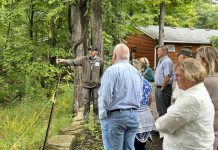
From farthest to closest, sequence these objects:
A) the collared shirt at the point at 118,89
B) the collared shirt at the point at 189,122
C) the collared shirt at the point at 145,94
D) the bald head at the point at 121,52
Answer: the collared shirt at the point at 145,94, the bald head at the point at 121,52, the collared shirt at the point at 118,89, the collared shirt at the point at 189,122

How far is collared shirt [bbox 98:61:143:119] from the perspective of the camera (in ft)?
14.9

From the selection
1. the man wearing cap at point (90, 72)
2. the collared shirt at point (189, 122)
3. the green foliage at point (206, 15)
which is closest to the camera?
the collared shirt at point (189, 122)

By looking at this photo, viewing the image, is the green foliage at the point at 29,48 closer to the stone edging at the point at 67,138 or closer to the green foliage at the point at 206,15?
the stone edging at the point at 67,138

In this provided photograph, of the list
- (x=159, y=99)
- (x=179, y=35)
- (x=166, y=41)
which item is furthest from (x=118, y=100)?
(x=179, y=35)

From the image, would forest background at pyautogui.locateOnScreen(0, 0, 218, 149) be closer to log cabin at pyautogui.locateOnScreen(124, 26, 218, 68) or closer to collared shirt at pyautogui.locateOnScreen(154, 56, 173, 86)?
collared shirt at pyautogui.locateOnScreen(154, 56, 173, 86)

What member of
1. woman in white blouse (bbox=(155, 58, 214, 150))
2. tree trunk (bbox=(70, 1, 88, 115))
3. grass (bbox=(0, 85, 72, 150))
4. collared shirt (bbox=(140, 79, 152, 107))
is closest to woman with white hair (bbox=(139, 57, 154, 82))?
collared shirt (bbox=(140, 79, 152, 107))

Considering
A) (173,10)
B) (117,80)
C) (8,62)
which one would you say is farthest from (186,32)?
(117,80)

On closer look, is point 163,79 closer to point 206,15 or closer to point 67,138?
point 67,138

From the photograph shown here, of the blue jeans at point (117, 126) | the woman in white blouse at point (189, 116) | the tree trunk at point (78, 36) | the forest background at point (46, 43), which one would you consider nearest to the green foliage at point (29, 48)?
the forest background at point (46, 43)

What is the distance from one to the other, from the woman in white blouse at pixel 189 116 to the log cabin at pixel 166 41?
92.1ft

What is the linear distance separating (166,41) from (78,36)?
20.8 metres

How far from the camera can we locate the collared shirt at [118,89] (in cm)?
455

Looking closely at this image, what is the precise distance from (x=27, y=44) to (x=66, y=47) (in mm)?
1736

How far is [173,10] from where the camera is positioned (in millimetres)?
31484
